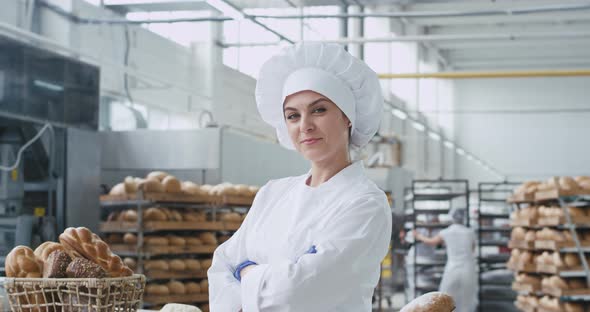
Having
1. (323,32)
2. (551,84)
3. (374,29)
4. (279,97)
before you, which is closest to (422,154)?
(551,84)

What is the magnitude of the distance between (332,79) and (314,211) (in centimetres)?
31

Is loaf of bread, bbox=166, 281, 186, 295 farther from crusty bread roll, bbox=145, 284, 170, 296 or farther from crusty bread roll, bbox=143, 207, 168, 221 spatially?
crusty bread roll, bbox=143, 207, 168, 221

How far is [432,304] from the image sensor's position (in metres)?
1.83

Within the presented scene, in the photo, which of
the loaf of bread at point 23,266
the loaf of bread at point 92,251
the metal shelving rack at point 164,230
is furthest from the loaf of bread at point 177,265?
the loaf of bread at point 23,266

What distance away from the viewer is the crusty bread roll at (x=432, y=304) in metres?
1.82

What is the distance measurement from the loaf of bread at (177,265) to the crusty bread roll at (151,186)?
0.58m

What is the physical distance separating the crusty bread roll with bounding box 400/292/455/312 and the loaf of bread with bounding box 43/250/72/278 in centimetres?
81

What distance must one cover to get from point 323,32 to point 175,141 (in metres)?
6.62

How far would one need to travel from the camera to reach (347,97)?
1954mm

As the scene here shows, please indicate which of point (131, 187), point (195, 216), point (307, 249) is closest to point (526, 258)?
point (195, 216)

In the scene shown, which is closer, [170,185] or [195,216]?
[170,185]

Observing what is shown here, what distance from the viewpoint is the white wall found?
20.9 meters

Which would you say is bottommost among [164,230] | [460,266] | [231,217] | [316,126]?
[460,266]

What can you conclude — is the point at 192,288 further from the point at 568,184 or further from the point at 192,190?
the point at 568,184
